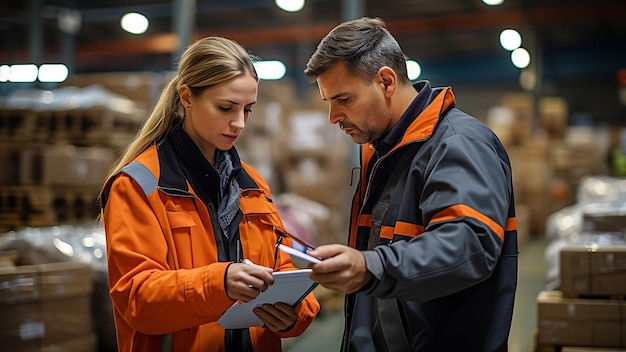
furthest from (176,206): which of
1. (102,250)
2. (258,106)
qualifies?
(258,106)

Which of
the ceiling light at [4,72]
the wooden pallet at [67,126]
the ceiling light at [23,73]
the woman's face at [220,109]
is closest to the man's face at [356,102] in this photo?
the woman's face at [220,109]

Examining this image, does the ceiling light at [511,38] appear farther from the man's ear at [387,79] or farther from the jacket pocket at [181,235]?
the jacket pocket at [181,235]

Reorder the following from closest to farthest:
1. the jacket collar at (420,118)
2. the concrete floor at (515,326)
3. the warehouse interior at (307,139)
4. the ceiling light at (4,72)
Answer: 1. the jacket collar at (420,118)
2. the warehouse interior at (307,139)
3. the ceiling light at (4,72)
4. the concrete floor at (515,326)

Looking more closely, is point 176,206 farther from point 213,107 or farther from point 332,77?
point 332,77

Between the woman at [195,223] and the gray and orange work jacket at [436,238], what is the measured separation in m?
0.35

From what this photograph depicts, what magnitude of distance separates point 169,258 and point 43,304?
100 inches

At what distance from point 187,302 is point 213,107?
0.67 m

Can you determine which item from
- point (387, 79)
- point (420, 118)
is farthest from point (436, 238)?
point (387, 79)

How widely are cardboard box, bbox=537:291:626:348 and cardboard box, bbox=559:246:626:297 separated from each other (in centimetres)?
7

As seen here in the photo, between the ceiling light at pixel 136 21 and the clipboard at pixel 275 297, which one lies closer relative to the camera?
the clipboard at pixel 275 297

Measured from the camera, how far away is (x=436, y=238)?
171 centimetres

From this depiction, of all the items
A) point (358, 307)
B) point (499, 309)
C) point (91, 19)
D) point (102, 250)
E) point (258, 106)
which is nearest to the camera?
point (499, 309)

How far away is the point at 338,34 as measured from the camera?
210 cm

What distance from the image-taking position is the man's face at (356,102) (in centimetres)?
209
